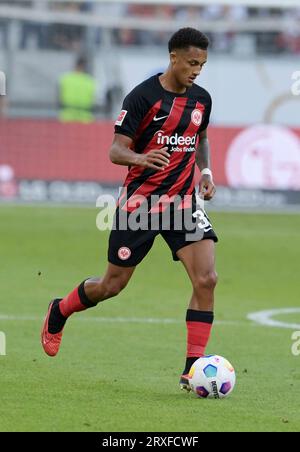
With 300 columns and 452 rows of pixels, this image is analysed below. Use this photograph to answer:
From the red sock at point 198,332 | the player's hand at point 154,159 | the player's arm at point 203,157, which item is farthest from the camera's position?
the player's arm at point 203,157

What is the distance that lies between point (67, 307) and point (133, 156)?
1459 millimetres

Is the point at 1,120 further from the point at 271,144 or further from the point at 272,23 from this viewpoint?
the point at 272,23

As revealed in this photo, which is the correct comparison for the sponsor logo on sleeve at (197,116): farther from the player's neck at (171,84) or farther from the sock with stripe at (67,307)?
the sock with stripe at (67,307)

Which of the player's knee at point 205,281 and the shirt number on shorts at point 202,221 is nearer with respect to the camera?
the player's knee at point 205,281

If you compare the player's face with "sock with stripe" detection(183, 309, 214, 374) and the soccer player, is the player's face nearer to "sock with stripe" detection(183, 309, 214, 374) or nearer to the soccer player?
the soccer player

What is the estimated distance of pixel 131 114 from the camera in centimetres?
831

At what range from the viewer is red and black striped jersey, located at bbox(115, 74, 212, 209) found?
8.34m

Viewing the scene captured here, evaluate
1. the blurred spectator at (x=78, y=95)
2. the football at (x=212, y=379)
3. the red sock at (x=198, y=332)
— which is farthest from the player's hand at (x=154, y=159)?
the blurred spectator at (x=78, y=95)

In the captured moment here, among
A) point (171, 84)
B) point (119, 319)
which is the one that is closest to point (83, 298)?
point (171, 84)

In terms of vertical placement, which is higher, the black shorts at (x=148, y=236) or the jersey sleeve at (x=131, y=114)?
the jersey sleeve at (x=131, y=114)

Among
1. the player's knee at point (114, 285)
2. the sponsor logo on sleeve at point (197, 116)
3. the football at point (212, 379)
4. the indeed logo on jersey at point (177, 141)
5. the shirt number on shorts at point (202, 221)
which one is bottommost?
the football at point (212, 379)

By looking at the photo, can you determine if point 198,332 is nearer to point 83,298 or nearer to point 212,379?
point 212,379

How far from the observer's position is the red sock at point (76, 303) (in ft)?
29.0
